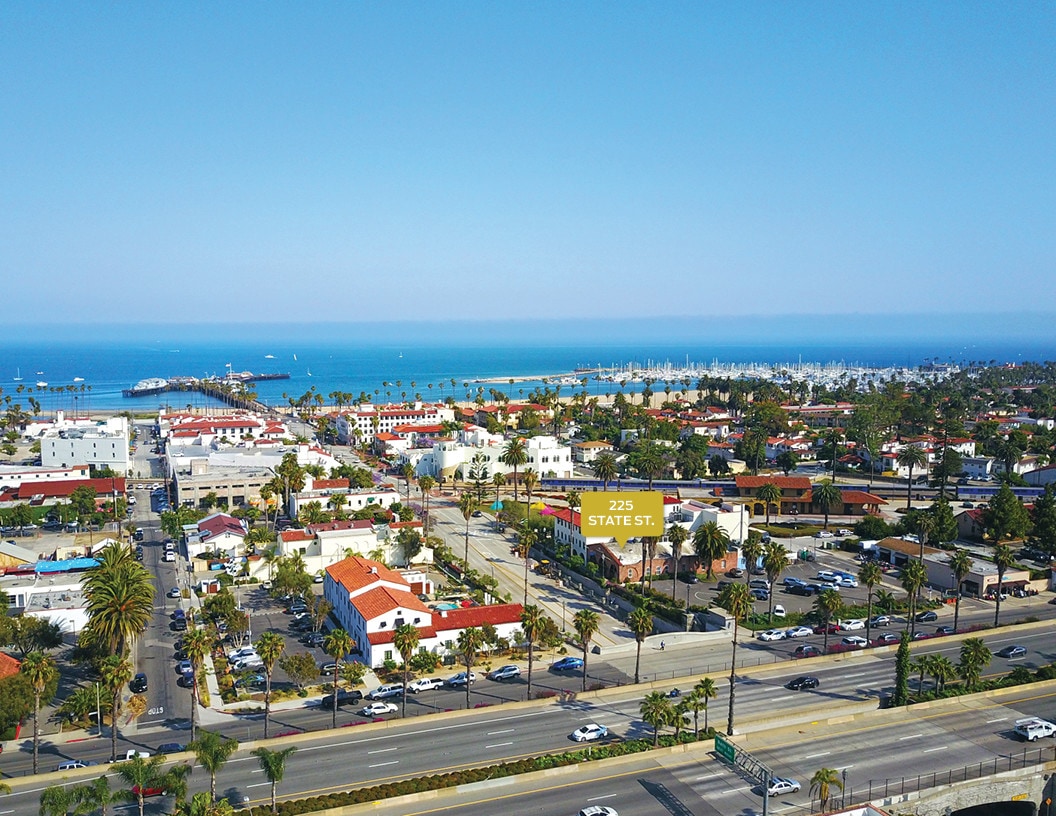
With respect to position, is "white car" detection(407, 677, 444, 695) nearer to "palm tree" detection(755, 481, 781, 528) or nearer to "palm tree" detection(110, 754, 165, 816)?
"palm tree" detection(110, 754, 165, 816)

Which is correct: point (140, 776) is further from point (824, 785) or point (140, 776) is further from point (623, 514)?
point (623, 514)

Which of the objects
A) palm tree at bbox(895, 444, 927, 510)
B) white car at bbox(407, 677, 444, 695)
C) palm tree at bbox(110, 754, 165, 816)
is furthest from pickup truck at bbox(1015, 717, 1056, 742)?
palm tree at bbox(895, 444, 927, 510)

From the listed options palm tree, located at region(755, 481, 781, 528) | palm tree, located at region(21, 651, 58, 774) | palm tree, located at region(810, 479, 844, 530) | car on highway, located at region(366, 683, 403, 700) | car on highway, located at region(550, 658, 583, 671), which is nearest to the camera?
palm tree, located at region(21, 651, 58, 774)

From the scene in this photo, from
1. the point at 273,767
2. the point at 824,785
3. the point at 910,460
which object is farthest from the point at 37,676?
the point at 910,460

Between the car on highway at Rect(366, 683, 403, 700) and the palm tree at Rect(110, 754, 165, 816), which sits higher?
the palm tree at Rect(110, 754, 165, 816)

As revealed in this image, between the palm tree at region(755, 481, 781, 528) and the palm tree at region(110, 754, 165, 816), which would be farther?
the palm tree at region(755, 481, 781, 528)

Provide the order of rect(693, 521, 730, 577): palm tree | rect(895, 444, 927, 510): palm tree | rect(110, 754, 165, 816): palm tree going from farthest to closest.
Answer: rect(895, 444, 927, 510): palm tree
rect(693, 521, 730, 577): palm tree
rect(110, 754, 165, 816): palm tree

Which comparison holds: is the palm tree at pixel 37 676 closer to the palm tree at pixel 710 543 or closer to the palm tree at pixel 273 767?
the palm tree at pixel 273 767
